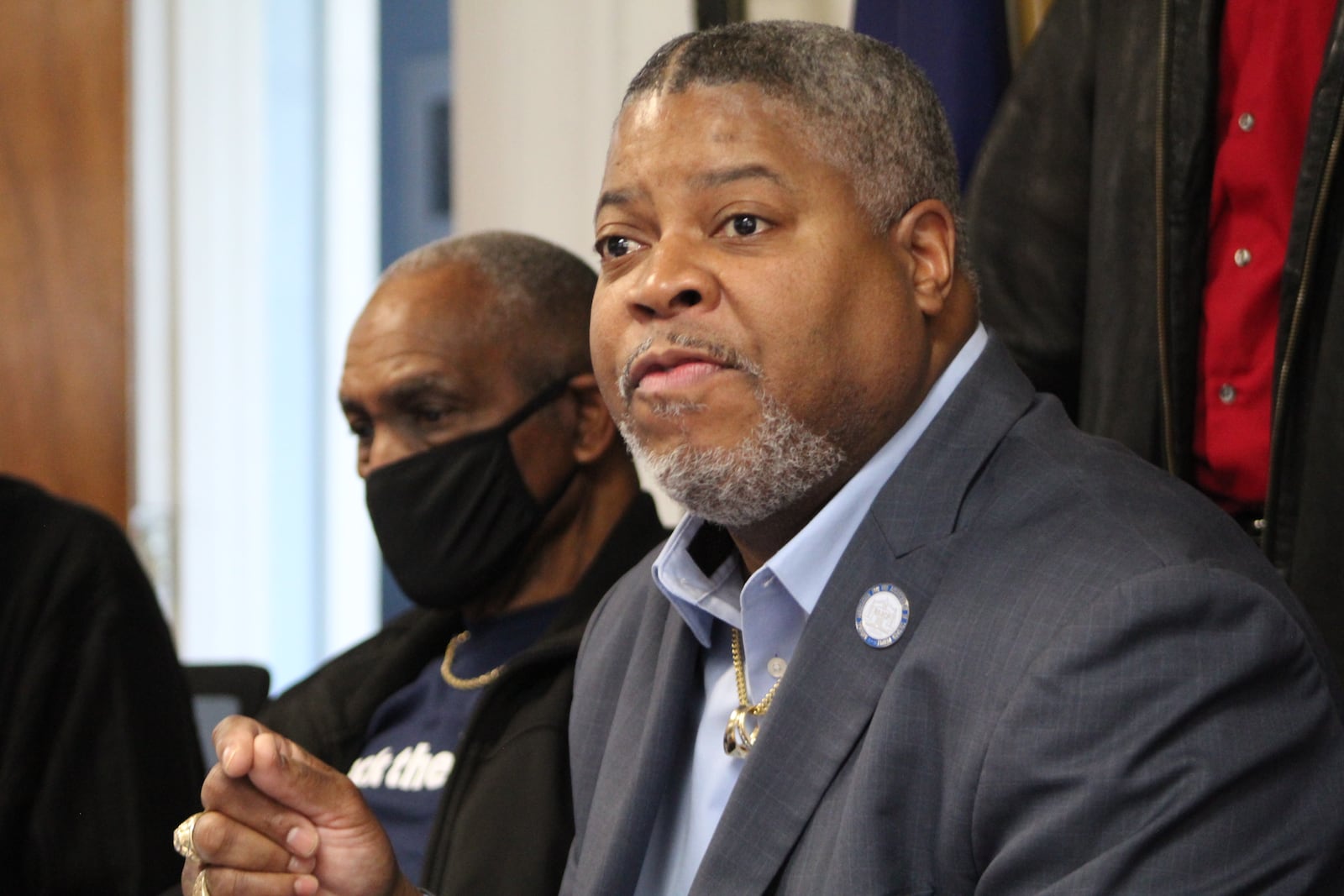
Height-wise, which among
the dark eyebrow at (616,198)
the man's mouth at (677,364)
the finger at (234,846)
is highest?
the dark eyebrow at (616,198)

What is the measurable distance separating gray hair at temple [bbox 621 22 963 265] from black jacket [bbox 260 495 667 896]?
3.04ft

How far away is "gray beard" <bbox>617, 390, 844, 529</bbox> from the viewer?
155 cm

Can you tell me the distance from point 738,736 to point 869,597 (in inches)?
8.8

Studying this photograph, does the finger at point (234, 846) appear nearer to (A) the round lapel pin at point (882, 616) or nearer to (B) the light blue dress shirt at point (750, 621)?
(B) the light blue dress shirt at point (750, 621)

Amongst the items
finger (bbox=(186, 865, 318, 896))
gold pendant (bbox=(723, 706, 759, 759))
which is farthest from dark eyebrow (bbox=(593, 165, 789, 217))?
finger (bbox=(186, 865, 318, 896))

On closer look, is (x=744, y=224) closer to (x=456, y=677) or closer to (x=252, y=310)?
(x=456, y=677)

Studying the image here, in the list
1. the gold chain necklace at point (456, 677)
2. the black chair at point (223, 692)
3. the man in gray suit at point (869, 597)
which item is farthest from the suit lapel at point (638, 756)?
the black chair at point (223, 692)

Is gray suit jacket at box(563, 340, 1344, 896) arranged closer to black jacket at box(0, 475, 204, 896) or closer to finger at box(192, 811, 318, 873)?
finger at box(192, 811, 318, 873)

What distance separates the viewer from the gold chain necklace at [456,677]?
2533mm

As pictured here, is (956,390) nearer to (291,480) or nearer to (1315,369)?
(1315,369)

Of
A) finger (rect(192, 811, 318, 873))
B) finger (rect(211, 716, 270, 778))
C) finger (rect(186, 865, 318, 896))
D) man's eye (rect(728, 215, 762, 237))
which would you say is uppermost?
man's eye (rect(728, 215, 762, 237))

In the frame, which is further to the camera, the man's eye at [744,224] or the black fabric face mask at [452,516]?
the black fabric face mask at [452,516]

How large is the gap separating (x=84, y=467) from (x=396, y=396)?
259 cm

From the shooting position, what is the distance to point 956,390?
158 cm
